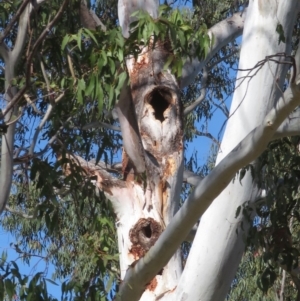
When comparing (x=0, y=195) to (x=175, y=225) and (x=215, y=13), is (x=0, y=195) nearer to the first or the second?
(x=175, y=225)

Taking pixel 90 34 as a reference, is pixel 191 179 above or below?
above

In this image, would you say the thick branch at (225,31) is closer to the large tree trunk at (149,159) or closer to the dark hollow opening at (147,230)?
the large tree trunk at (149,159)

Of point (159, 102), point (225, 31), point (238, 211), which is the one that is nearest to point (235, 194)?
point (238, 211)

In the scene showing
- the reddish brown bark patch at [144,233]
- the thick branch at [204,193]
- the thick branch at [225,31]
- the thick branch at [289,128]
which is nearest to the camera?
the thick branch at [204,193]

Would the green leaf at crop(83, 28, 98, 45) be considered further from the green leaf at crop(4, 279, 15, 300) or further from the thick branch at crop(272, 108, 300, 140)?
the green leaf at crop(4, 279, 15, 300)

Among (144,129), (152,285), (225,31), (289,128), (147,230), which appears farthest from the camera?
(225,31)

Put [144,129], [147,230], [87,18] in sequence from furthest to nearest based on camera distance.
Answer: [87,18]
[144,129]
[147,230]

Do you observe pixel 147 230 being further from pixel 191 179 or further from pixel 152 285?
pixel 191 179

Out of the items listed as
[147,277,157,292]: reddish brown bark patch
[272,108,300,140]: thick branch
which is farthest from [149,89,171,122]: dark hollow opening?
[272,108,300,140]: thick branch

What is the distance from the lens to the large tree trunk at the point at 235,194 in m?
3.51

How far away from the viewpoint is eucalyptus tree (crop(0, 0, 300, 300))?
9.68 feet

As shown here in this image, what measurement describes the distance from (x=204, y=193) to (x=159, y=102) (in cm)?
158

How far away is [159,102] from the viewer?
14.8ft

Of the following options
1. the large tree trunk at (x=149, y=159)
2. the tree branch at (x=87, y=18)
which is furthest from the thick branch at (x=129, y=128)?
the tree branch at (x=87, y=18)
